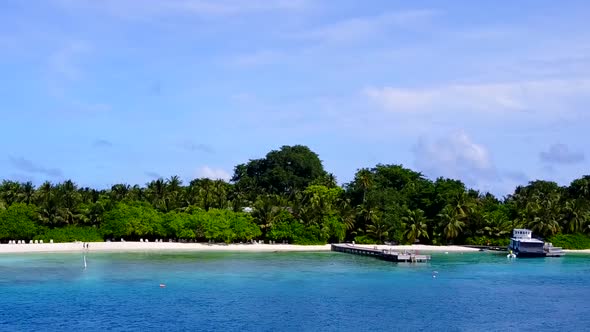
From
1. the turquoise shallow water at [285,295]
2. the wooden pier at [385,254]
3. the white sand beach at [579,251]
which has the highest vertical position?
the white sand beach at [579,251]

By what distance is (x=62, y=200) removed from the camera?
10088cm

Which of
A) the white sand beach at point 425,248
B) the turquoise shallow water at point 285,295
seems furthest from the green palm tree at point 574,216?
the turquoise shallow water at point 285,295

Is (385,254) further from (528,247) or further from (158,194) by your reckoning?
(158,194)

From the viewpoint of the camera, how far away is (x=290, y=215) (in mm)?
107000

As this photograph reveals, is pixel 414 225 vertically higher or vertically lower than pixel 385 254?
higher

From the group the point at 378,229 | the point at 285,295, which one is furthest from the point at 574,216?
the point at 285,295

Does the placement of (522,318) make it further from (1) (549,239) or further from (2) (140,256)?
(1) (549,239)

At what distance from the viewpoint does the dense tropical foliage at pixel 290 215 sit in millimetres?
101625

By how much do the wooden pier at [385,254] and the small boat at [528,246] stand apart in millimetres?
16205

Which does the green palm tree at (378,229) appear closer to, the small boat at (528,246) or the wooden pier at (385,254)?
the wooden pier at (385,254)

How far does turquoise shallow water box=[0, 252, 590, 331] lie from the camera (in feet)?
152

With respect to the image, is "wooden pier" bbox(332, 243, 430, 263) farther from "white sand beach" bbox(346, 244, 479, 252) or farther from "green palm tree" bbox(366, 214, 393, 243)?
"green palm tree" bbox(366, 214, 393, 243)

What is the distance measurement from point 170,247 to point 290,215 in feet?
60.7

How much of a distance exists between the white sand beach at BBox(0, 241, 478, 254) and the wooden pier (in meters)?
3.77
